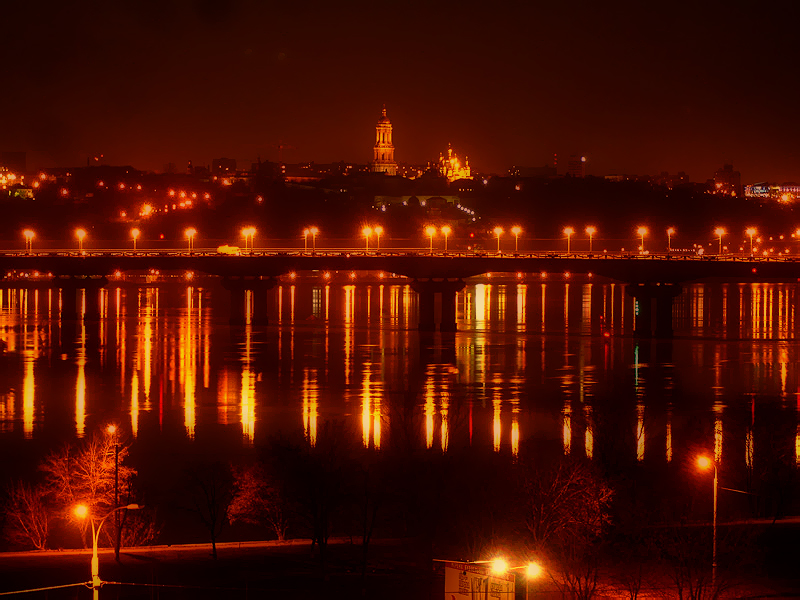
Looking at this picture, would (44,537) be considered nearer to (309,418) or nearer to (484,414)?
(309,418)

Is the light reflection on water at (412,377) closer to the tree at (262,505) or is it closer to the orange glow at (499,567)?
the tree at (262,505)

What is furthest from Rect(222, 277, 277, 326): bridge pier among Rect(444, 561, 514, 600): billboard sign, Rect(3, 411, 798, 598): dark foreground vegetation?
Rect(444, 561, 514, 600): billboard sign

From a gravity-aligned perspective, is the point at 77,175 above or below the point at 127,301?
above

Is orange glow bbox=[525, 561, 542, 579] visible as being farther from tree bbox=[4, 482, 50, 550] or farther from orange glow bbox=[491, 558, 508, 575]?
tree bbox=[4, 482, 50, 550]

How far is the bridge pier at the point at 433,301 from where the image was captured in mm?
76000

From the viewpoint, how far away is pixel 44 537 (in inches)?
952

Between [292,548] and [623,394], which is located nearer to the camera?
[292,548]

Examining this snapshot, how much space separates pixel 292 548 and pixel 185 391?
75.3ft

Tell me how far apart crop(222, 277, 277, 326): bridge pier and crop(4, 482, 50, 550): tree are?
179 feet

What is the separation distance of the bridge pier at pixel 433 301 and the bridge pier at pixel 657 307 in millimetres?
12090

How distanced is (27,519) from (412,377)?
26.6 m

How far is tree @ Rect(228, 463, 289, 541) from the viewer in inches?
990

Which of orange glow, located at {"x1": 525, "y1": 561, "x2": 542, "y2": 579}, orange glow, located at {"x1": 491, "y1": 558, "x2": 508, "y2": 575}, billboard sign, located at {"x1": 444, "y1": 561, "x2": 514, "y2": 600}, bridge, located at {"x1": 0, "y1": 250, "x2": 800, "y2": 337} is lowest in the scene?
orange glow, located at {"x1": 525, "y1": 561, "x2": 542, "y2": 579}

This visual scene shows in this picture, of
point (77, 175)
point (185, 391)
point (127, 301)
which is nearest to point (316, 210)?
A: point (77, 175)
